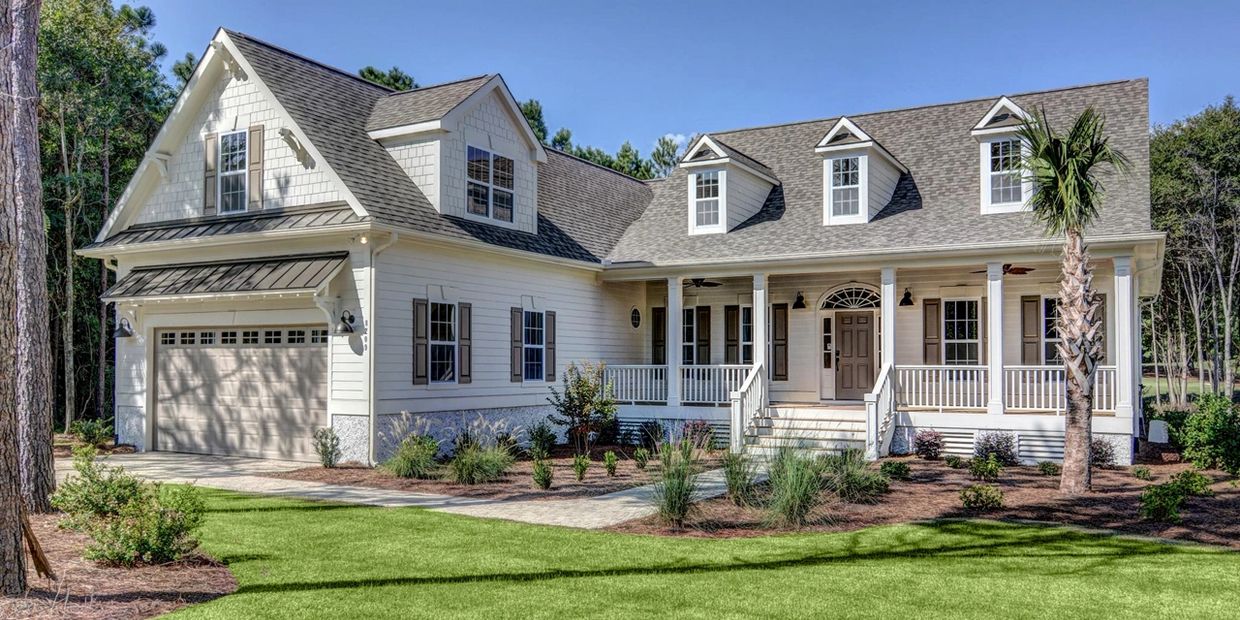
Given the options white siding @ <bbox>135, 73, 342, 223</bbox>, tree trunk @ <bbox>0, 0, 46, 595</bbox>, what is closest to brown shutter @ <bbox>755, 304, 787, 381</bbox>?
white siding @ <bbox>135, 73, 342, 223</bbox>

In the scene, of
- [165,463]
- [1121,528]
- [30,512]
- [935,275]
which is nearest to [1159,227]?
[935,275]

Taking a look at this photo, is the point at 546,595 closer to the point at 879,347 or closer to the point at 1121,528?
the point at 1121,528

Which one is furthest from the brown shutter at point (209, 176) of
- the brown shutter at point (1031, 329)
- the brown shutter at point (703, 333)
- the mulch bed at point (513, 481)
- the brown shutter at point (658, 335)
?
the brown shutter at point (1031, 329)

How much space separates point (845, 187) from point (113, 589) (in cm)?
1546

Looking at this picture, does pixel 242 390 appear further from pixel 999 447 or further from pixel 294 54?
pixel 999 447

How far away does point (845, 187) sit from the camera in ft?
61.8

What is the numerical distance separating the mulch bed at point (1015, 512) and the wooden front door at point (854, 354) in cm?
655

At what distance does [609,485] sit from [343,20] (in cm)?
1261

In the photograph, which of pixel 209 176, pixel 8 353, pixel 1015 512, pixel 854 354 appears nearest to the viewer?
pixel 8 353

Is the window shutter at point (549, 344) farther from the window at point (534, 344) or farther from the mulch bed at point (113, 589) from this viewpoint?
the mulch bed at point (113, 589)

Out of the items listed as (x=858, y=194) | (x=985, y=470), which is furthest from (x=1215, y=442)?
(x=858, y=194)

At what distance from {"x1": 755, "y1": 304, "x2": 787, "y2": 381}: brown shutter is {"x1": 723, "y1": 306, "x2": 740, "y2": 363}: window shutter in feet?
2.76

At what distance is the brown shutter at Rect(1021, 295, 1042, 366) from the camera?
17.7m

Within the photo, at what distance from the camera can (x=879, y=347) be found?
63.7ft
